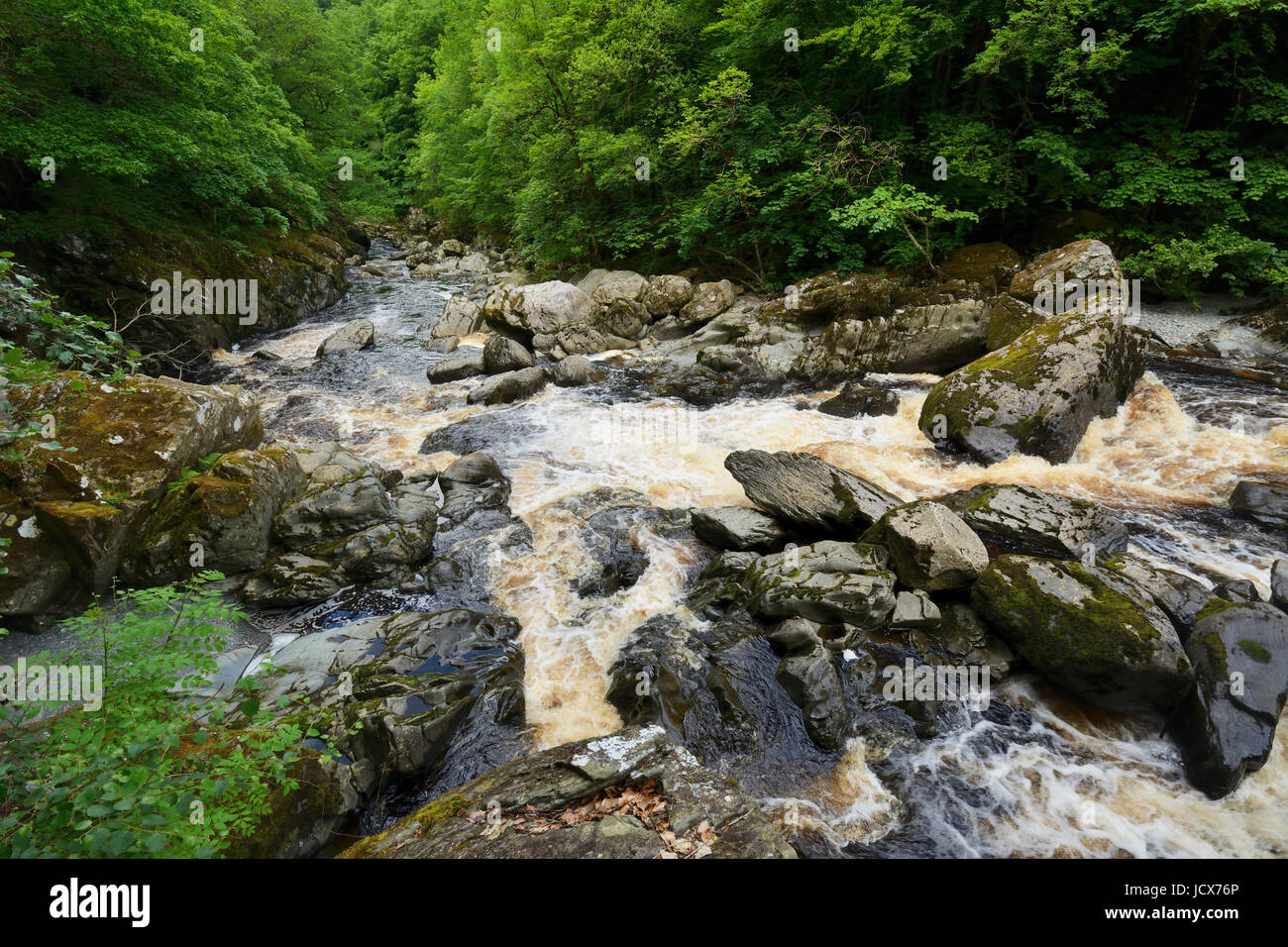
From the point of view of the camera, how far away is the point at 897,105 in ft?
51.0

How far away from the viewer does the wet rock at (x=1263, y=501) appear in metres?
7.23

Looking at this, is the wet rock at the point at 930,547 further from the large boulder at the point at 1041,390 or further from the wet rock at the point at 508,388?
the wet rock at the point at 508,388

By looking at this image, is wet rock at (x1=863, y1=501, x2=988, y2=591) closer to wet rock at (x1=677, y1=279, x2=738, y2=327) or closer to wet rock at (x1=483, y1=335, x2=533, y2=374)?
wet rock at (x1=483, y1=335, x2=533, y2=374)

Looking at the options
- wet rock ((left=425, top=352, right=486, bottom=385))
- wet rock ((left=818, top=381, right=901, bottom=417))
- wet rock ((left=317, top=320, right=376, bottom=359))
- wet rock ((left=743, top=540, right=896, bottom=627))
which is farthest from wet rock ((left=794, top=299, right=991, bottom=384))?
wet rock ((left=317, top=320, right=376, bottom=359))

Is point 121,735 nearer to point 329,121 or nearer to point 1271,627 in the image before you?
point 1271,627

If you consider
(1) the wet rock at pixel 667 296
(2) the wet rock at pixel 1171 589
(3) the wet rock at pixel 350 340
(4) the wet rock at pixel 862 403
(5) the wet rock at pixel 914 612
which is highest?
(1) the wet rock at pixel 667 296

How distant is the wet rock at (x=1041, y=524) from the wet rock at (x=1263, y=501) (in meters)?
1.96

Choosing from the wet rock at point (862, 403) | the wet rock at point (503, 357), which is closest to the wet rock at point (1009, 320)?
the wet rock at point (862, 403)

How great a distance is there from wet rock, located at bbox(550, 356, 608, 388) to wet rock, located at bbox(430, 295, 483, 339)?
18.1 feet

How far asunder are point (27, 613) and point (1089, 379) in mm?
14638

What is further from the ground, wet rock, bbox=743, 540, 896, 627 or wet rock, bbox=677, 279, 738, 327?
wet rock, bbox=677, 279, 738, 327

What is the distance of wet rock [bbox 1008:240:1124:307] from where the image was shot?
1115 centimetres

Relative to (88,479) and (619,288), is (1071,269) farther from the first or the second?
(88,479)
